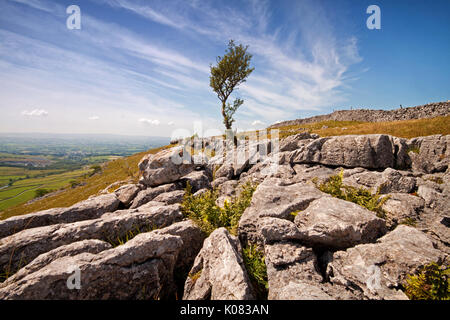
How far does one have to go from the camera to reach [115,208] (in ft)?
35.4

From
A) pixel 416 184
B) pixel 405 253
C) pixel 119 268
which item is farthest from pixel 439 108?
pixel 119 268

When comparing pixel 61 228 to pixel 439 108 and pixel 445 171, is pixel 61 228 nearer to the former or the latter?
pixel 445 171

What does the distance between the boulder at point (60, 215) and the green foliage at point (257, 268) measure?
8.98 m

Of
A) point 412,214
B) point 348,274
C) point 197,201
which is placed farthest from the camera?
point 197,201

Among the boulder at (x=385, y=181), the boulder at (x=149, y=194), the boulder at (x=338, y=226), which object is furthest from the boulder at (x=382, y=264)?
the boulder at (x=149, y=194)

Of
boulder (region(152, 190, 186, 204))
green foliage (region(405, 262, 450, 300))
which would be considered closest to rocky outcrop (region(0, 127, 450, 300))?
green foliage (region(405, 262, 450, 300))

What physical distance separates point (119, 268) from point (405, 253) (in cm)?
815

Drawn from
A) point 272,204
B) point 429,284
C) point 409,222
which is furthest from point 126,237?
point 409,222

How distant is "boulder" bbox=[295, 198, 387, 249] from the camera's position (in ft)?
17.7

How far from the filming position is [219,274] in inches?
185

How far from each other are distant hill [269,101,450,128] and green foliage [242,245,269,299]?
55082 mm

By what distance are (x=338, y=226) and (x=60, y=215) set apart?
41.5ft

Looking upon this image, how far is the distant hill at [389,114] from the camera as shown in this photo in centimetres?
3688

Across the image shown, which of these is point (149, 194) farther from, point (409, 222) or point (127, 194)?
point (409, 222)
